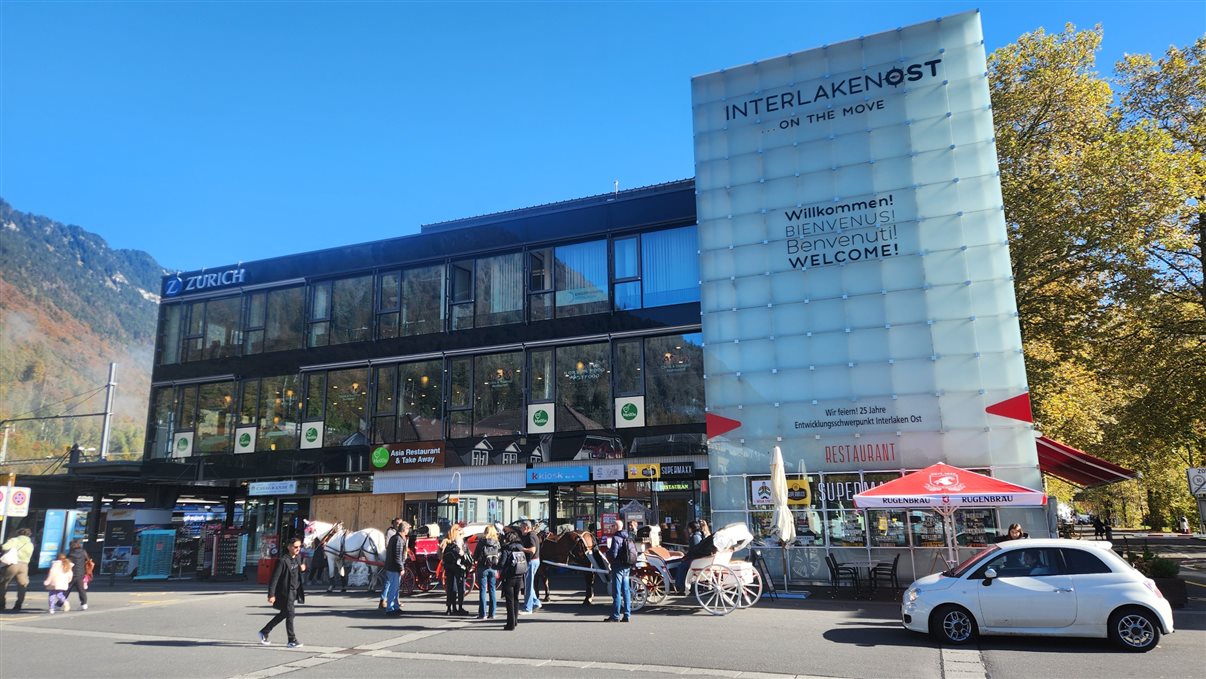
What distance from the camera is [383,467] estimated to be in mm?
26156

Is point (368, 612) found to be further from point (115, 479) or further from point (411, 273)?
A: point (115, 479)

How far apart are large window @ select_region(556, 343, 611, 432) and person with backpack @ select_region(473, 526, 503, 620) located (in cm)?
911

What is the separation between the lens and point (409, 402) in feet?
87.7

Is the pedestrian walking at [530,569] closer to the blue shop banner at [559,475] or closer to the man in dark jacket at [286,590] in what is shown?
the man in dark jacket at [286,590]

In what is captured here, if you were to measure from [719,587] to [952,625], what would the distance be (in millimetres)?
4617

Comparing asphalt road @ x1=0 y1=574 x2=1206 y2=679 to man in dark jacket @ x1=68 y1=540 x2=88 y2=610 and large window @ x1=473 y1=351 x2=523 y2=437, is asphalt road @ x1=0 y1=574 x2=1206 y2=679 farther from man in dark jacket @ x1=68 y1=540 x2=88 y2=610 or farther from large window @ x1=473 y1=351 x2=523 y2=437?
large window @ x1=473 y1=351 x2=523 y2=437

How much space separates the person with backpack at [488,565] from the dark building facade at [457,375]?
8512 mm

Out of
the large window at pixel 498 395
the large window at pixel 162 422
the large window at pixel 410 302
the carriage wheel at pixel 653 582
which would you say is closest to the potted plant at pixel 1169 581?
the carriage wheel at pixel 653 582

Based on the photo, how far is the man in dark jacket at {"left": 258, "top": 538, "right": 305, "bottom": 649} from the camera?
1173cm

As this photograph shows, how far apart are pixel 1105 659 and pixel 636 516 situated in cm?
1439

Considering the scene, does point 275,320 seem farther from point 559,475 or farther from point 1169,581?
point 1169,581

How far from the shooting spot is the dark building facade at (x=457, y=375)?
2345 centimetres

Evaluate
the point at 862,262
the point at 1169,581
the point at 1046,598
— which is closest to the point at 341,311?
the point at 862,262

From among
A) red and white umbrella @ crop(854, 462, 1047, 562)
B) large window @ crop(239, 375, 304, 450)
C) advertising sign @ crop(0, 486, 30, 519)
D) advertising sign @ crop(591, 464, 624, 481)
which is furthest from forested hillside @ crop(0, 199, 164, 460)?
red and white umbrella @ crop(854, 462, 1047, 562)
